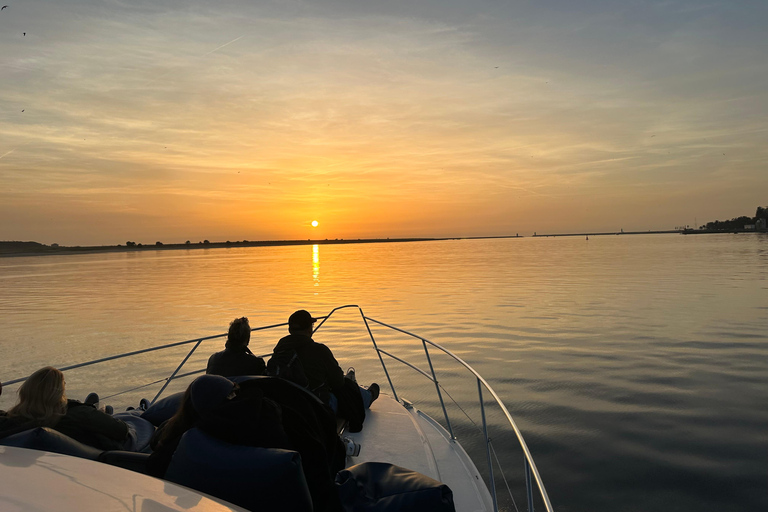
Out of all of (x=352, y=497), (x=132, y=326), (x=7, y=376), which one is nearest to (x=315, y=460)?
(x=352, y=497)

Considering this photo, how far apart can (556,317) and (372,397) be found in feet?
50.0

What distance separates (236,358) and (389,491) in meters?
3.47

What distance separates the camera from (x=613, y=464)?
7395 millimetres

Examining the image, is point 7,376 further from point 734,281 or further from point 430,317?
point 734,281

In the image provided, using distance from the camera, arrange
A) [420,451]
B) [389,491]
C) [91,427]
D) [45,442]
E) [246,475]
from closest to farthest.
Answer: [246,475] → [389,491] → [45,442] → [91,427] → [420,451]

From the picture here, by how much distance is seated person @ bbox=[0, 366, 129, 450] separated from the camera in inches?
161

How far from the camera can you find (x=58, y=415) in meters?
4.19

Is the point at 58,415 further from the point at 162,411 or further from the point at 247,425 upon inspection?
the point at 247,425

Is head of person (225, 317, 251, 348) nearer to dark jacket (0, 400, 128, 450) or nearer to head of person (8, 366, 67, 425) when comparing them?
dark jacket (0, 400, 128, 450)

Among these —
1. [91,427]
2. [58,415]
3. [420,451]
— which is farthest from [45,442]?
[420,451]

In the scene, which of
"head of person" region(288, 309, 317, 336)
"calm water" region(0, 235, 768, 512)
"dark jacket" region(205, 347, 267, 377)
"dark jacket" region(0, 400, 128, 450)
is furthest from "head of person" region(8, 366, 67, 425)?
"calm water" region(0, 235, 768, 512)

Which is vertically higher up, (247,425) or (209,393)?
(209,393)

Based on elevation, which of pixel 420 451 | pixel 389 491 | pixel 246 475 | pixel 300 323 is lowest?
pixel 420 451

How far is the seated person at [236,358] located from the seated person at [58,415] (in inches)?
54.5
